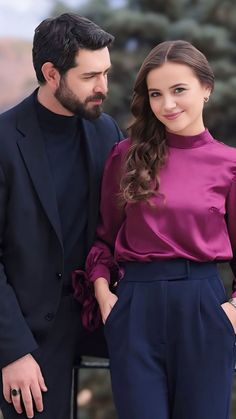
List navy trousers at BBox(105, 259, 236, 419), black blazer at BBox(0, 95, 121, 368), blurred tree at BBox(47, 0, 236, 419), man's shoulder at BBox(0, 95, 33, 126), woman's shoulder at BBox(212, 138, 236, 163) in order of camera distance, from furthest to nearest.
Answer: blurred tree at BBox(47, 0, 236, 419), man's shoulder at BBox(0, 95, 33, 126), black blazer at BBox(0, 95, 121, 368), woman's shoulder at BBox(212, 138, 236, 163), navy trousers at BBox(105, 259, 236, 419)

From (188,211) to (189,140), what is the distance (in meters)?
A: 0.23

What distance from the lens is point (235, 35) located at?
5410 mm

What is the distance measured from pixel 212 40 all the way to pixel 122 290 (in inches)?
128

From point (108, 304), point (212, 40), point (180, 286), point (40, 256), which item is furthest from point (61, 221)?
point (212, 40)

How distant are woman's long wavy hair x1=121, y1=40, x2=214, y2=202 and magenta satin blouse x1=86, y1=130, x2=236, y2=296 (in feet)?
0.10

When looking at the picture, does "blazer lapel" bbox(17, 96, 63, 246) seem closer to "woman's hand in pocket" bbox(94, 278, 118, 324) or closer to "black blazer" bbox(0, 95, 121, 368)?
"black blazer" bbox(0, 95, 121, 368)

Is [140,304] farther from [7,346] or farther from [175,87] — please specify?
[175,87]

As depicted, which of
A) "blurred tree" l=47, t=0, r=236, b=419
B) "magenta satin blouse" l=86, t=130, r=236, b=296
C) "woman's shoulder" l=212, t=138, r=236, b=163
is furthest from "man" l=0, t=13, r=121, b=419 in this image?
"blurred tree" l=47, t=0, r=236, b=419

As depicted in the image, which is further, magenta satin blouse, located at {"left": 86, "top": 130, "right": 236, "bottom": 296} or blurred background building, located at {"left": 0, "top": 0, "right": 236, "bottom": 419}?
blurred background building, located at {"left": 0, "top": 0, "right": 236, "bottom": 419}

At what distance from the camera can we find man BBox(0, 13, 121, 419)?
2.41 meters

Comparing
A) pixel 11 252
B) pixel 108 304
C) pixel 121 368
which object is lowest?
pixel 121 368

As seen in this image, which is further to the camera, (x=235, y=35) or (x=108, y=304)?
(x=235, y=35)

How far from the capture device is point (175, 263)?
223cm

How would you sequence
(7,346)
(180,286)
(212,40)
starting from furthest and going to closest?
(212,40) → (7,346) → (180,286)
